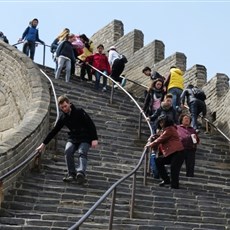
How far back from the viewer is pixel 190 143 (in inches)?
570

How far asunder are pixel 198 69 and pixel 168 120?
31.3 ft

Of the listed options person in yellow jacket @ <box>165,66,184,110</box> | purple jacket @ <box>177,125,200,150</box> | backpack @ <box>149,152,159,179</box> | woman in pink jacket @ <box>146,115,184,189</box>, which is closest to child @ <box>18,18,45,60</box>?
person in yellow jacket @ <box>165,66,184,110</box>

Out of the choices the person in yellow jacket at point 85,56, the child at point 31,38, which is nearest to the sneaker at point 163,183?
the person in yellow jacket at point 85,56

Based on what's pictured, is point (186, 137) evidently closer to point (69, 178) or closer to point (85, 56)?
point (69, 178)

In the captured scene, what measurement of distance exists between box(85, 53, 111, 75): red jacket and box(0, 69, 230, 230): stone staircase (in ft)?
13.8

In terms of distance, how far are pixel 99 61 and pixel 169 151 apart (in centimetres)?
815

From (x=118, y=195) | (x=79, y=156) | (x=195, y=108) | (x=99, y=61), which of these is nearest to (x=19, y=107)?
(x=195, y=108)

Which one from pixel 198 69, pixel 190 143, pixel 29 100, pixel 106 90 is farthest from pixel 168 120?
pixel 198 69

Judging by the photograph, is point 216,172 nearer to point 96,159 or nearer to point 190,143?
point 190,143

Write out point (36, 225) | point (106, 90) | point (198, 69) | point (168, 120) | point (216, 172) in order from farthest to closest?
point (198, 69) < point (106, 90) < point (216, 172) < point (168, 120) < point (36, 225)

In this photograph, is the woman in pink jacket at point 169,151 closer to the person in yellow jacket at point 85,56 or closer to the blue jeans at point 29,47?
the person in yellow jacket at point 85,56

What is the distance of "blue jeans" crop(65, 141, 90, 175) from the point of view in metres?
12.4

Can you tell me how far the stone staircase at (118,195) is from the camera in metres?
11.0

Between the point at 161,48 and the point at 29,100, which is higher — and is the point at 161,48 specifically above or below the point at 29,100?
above
